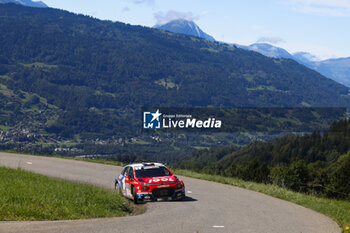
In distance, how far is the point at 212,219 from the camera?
15.9m

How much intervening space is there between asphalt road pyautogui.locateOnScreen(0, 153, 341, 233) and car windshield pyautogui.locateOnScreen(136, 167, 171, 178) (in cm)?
175

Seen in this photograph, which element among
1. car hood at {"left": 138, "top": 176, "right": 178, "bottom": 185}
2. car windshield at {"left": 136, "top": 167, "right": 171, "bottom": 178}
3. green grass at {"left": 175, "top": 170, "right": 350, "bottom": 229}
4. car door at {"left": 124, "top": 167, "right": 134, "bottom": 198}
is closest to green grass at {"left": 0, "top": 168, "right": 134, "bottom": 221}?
car hood at {"left": 138, "top": 176, "right": 178, "bottom": 185}

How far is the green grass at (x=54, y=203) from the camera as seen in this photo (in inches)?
550

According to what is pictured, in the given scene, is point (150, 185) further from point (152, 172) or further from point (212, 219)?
point (212, 219)

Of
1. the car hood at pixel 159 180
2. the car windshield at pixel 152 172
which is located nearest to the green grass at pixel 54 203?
the car hood at pixel 159 180

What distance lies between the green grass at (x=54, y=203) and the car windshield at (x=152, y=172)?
301 cm

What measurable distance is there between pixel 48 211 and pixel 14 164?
22.1 meters

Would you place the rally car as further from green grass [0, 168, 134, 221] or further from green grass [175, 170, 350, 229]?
green grass [175, 170, 350, 229]

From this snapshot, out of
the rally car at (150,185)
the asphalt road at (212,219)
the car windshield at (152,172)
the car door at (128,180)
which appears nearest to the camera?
the asphalt road at (212,219)

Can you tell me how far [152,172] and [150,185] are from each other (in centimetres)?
170

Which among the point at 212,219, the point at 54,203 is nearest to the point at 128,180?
the point at 54,203

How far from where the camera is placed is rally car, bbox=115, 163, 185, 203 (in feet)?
67.1

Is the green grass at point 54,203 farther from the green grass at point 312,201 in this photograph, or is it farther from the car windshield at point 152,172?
the green grass at point 312,201

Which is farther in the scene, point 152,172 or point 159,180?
point 152,172
